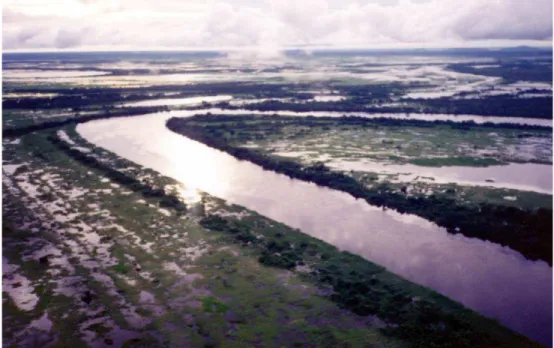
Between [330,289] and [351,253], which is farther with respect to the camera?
[351,253]

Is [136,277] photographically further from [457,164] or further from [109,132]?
[109,132]

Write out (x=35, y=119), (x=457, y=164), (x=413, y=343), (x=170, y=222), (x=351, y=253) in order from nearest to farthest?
(x=413, y=343), (x=351, y=253), (x=170, y=222), (x=457, y=164), (x=35, y=119)

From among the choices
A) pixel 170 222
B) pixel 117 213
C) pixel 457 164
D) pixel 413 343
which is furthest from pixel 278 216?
pixel 457 164

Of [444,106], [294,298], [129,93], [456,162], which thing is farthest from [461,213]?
[129,93]

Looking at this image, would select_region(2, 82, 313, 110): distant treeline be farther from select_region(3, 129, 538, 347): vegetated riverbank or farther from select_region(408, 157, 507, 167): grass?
select_region(3, 129, 538, 347): vegetated riverbank

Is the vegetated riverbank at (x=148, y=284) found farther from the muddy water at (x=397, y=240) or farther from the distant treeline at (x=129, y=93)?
the distant treeline at (x=129, y=93)

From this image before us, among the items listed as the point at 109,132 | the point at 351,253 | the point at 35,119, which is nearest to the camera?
the point at 351,253

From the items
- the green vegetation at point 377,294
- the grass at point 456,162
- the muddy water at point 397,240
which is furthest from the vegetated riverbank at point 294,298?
the grass at point 456,162
